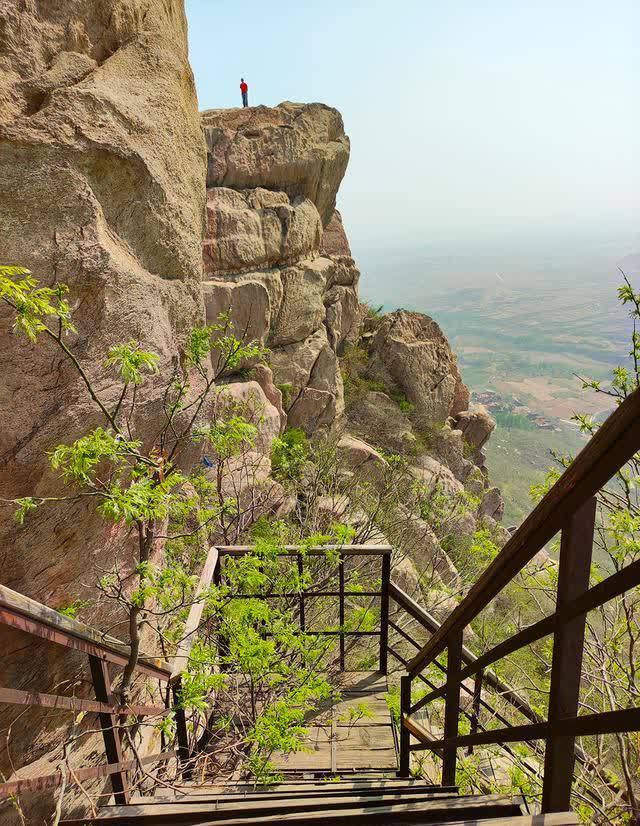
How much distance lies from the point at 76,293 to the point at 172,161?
1691 millimetres

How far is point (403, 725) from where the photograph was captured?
323cm

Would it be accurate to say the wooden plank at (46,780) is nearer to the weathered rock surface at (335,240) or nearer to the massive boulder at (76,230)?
the massive boulder at (76,230)

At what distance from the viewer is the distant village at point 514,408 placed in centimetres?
7238

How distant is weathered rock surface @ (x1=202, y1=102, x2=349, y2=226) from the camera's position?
14.7 metres

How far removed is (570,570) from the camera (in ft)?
3.94

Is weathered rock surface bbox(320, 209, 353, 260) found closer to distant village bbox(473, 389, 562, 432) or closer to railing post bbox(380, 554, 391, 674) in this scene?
railing post bbox(380, 554, 391, 674)

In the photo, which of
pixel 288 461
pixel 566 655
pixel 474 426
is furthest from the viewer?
pixel 474 426

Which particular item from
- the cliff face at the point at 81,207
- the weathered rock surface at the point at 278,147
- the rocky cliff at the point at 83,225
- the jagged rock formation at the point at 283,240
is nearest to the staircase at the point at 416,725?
the rocky cliff at the point at 83,225

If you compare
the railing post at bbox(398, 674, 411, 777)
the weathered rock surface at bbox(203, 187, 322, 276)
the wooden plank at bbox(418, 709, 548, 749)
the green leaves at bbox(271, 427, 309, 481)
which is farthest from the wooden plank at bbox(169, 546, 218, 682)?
the weathered rock surface at bbox(203, 187, 322, 276)

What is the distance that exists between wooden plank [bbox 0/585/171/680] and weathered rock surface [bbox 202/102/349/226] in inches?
582

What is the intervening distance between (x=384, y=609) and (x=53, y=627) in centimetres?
332

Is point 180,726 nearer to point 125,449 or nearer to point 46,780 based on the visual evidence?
point 46,780

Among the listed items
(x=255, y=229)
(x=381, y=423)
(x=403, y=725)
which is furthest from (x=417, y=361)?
(x=403, y=725)

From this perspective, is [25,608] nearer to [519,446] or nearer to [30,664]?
[30,664]
